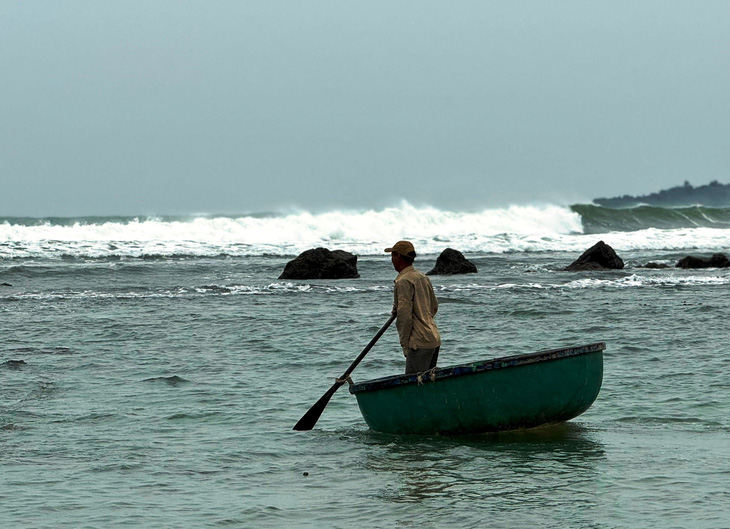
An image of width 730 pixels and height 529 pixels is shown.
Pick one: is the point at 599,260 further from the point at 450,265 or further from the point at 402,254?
the point at 402,254

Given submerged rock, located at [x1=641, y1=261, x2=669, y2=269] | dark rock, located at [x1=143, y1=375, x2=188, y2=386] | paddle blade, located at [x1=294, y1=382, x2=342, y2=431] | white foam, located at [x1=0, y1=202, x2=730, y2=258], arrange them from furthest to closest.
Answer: white foam, located at [x1=0, y1=202, x2=730, y2=258], submerged rock, located at [x1=641, y1=261, x2=669, y2=269], dark rock, located at [x1=143, y1=375, x2=188, y2=386], paddle blade, located at [x1=294, y1=382, x2=342, y2=431]

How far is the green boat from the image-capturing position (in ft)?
28.9

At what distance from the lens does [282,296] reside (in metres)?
22.0

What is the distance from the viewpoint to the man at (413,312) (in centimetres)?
916

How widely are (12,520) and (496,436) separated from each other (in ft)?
13.8

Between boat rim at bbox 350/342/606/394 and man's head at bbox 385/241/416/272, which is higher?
man's head at bbox 385/241/416/272

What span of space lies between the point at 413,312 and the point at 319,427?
4.94ft

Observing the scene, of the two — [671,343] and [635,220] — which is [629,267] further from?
[635,220]

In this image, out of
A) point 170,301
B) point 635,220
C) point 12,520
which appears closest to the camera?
point 12,520

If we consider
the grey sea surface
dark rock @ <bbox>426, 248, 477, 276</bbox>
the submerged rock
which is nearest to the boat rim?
the grey sea surface

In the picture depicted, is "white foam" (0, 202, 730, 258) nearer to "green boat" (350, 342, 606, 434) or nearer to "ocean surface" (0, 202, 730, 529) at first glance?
"ocean surface" (0, 202, 730, 529)

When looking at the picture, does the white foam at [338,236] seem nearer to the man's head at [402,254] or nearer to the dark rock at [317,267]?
the dark rock at [317,267]

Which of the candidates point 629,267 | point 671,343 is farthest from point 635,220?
point 671,343

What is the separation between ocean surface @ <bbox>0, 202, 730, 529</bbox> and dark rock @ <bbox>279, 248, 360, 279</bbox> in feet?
3.06
